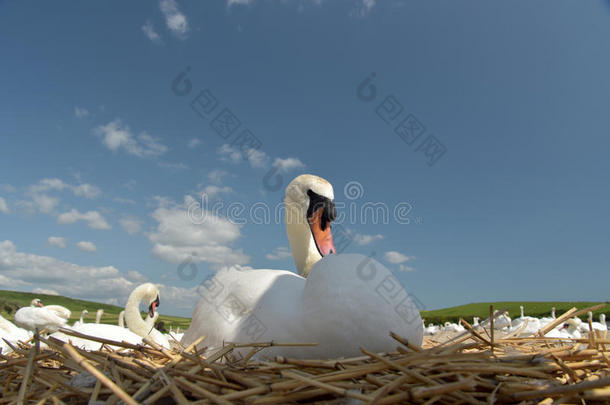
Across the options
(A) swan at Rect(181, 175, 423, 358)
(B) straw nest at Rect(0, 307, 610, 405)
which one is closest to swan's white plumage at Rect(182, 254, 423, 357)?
(A) swan at Rect(181, 175, 423, 358)


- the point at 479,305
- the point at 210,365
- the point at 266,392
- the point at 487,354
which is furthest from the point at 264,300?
the point at 479,305

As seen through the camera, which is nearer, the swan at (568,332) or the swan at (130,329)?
the swan at (130,329)

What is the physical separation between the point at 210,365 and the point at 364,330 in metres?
0.85

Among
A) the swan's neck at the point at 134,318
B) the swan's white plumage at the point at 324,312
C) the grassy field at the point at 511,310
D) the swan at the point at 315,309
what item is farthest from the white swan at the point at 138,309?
the grassy field at the point at 511,310

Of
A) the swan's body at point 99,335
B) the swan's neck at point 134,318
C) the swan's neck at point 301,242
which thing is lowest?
the swan's body at point 99,335

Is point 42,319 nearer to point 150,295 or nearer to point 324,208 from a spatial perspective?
point 150,295

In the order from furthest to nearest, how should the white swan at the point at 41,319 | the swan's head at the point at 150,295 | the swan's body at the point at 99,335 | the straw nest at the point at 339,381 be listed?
the white swan at the point at 41,319, the swan's head at the point at 150,295, the swan's body at the point at 99,335, the straw nest at the point at 339,381

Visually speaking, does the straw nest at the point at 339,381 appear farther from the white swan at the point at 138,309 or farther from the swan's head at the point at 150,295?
the swan's head at the point at 150,295

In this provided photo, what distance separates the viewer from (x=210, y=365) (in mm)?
1784

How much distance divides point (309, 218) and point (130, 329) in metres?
4.70

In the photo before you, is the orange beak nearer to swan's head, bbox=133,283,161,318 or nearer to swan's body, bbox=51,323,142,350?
swan's body, bbox=51,323,142,350

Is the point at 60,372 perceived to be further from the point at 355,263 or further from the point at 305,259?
the point at 305,259

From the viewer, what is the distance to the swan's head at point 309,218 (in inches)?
165

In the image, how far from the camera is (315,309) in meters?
2.27
